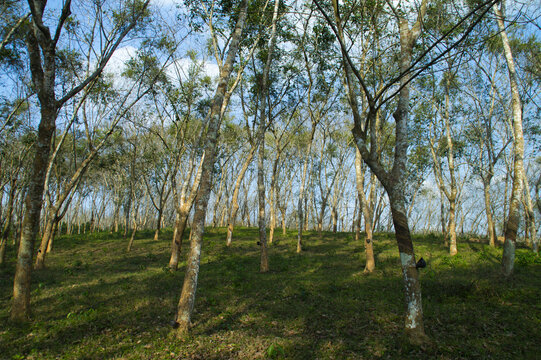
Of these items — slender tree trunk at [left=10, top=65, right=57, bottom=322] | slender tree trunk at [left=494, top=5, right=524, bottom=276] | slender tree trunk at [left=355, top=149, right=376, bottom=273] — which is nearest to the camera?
slender tree trunk at [left=10, top=65, right=57, bottom=322]

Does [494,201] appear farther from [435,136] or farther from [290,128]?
[290,128]

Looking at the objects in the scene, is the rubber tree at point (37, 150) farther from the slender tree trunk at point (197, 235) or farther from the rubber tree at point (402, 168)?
the rubber tree at point (402, 168)

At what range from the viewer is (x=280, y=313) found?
7.54 m

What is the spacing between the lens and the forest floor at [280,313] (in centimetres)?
Answer: 541

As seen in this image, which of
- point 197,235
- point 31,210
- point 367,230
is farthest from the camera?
point 367,230

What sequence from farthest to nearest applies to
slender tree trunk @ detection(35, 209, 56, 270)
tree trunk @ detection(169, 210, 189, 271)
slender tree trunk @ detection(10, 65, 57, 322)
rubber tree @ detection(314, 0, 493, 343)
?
slender tree trunk @ detection(35, 209, 56, 270), tree trunk @ detection(169, 210, 189, 271), slender tree trunk @ detection(10, 65, 57, 322), rubber tree @ detection(314, 0, 493, 343)

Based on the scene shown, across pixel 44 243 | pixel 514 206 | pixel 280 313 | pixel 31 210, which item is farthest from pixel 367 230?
pixel 44 243

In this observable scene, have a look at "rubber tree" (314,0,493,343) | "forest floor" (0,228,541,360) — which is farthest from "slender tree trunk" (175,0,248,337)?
"rubber tree" (314,0,493,343)

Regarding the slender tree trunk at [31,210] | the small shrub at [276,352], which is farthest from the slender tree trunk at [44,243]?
the small shrub at [276,352]

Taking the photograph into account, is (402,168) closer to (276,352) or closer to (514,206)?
(276,352)

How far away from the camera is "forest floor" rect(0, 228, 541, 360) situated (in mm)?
5414

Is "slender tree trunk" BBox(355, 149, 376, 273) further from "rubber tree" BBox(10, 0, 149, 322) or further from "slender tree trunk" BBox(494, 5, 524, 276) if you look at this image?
"rubber tree" BBox(10, 0, 149, 322)

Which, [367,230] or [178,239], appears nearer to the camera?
[367,230]

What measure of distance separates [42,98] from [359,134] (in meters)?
7.16
